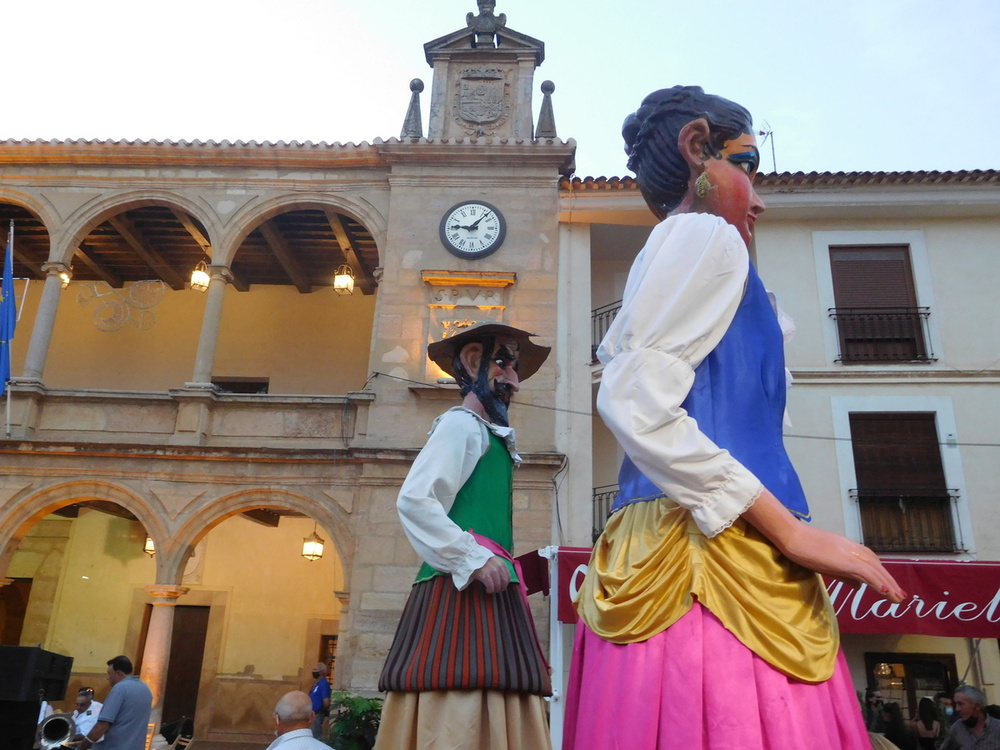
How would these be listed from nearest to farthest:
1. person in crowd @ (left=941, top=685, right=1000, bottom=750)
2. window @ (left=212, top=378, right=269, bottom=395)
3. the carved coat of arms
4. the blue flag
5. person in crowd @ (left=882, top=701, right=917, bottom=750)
→ person in crowd @ (left=941, top=685, right=1000, bottom=750) → person in crowd @ (left=882, top=701, right=917, bottom=750) → the blue flag → the carved coat of arms → window @ (left=212, top=378, right=269, bottom=395)

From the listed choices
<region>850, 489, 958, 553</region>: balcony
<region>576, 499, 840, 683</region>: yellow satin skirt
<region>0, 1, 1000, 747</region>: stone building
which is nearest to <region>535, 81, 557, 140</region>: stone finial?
<region>0, 1, 1000, 747</region>: stone building

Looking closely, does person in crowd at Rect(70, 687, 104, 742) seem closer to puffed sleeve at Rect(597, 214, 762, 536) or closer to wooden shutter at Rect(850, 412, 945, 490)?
puffed sleeve at Rect(597, 214, 762, 536)

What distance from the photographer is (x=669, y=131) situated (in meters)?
2.09

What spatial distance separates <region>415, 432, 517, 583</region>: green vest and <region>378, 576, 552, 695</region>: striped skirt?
0.09 metres

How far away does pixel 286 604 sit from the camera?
50.5ft

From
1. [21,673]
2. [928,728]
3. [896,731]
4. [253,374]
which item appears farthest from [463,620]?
[253,374]

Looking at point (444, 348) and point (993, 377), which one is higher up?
point (993, 377)

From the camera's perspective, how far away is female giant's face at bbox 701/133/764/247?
6.52 ft

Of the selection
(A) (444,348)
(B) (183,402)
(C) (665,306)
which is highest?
(B) (183,402)

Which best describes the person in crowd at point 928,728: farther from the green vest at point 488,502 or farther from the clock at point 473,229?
the clock at point 473,229

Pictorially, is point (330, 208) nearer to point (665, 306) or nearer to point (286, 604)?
point (286, 604)

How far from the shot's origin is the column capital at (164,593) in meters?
11.3

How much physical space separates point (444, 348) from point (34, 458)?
1063 cm

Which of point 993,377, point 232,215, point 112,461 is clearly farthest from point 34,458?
point 993,377
